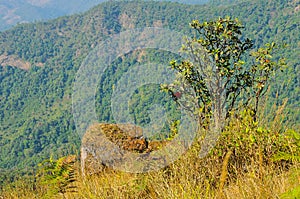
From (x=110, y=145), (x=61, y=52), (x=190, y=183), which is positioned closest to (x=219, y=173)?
(x=190, y=183)

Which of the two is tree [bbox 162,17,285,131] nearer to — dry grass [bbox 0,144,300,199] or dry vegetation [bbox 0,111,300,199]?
dry vegetation [bbox 0,111,300,199]

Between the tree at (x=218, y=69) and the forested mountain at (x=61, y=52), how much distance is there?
8147cm

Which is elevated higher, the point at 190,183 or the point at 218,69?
the point at 218,69

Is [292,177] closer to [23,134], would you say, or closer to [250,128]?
[250,128]

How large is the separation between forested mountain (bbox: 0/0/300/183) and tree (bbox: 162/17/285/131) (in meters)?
81.5

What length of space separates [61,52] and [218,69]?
600 feet

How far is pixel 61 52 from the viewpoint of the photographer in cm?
18112

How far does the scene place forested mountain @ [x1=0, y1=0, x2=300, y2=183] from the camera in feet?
A: 361

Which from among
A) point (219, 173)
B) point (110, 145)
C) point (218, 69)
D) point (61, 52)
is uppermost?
point (218, 69)

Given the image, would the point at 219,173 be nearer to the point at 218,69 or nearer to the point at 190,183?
the point at 190,183

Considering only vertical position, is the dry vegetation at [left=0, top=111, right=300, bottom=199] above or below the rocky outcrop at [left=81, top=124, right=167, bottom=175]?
above

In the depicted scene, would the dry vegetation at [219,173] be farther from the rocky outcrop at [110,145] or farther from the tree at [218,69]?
the tree at [218,69]

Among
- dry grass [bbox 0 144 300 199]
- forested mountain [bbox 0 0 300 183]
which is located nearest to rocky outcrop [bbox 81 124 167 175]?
dry grass [bbox 0 144 300 199]

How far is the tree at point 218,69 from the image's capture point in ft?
14.7
